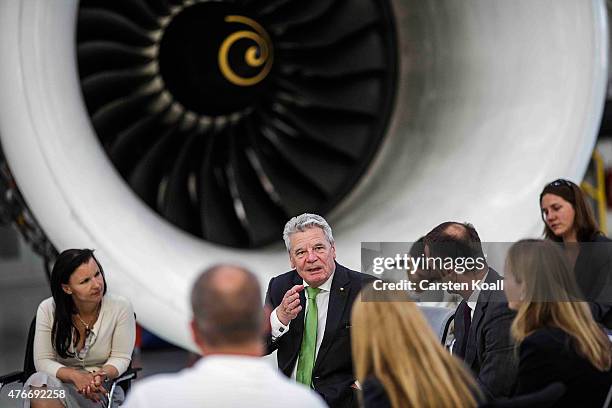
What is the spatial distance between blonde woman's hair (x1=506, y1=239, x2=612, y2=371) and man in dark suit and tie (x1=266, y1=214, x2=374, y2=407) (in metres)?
0.35

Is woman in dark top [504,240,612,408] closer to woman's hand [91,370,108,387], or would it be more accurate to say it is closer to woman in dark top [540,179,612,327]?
woman in dark top [540,179,612,327]

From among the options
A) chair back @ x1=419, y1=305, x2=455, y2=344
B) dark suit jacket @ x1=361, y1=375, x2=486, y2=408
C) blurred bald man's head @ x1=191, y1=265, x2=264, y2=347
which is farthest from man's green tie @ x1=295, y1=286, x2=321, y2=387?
blurred bald man's head @ x1=191, y1=265, x2=264, y2=347

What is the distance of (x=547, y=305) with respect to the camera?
1526 mm

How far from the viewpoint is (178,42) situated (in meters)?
2.54

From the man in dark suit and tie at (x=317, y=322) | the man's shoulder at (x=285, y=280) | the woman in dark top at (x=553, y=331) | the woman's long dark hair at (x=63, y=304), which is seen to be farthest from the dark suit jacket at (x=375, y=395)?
the woman's long dark hair at (x=63, y=304)

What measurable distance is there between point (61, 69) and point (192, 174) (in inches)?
21.2

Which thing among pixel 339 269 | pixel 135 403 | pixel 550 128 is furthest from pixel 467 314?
pixel 135 403

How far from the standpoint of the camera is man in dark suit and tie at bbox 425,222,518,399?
1.58 meters

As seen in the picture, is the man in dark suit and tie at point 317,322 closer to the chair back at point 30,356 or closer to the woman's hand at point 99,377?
the woman's hand at point 99,377

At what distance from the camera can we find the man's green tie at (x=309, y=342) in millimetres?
1813

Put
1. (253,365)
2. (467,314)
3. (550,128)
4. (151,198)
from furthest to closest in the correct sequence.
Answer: (151,198) → (550,128) → (467,314) → (253,365)

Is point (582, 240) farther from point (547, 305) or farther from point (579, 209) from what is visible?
point (547, 305)

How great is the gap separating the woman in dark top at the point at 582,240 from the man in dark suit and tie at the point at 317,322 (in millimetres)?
393

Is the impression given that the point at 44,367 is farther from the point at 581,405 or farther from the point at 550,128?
the point at 550,128
